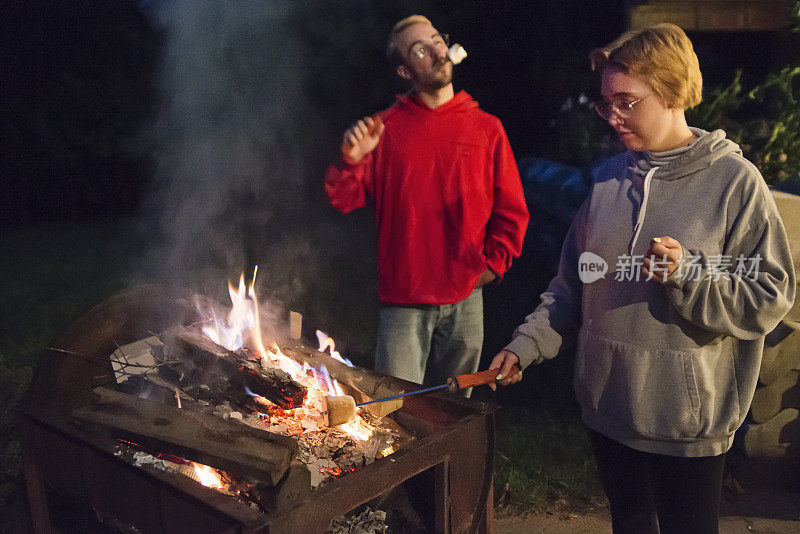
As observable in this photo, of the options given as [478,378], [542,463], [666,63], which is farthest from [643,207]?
[542,463]

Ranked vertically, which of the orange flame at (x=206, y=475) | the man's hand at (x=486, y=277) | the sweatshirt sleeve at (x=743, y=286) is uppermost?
the sweatshirt sleeve at (x=743, y=286)

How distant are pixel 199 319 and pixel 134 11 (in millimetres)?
12582

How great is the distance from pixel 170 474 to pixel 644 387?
1669 mm

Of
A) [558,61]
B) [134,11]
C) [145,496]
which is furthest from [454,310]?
[134,11]

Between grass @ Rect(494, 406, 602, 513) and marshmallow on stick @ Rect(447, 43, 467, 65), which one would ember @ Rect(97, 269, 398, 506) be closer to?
grass @ Rect(494, 406, 602, 513)

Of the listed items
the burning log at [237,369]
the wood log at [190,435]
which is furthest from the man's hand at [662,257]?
the burning log at [237,369]

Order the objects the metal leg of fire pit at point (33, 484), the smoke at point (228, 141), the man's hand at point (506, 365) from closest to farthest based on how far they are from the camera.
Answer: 1. the man's hand at point (506, 365)
2. the metal leg of fire pit at point (33, 484)
3. the smoke at point (228, 141)

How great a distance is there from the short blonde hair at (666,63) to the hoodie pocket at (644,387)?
2.71ft

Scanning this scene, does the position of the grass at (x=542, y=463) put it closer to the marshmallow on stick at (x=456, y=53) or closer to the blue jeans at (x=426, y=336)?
the blue jeans at (x=426, y=336)

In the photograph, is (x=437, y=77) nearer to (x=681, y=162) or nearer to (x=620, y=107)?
(x=620, y=107)

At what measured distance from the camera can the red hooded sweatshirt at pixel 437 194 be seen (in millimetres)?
3535

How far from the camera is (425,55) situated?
3.43 meters

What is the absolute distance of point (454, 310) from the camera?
3656mm

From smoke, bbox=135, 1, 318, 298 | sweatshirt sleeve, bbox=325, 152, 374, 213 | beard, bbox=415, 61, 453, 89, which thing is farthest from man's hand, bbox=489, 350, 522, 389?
smoke, bbox=135, 1, 318, 298
